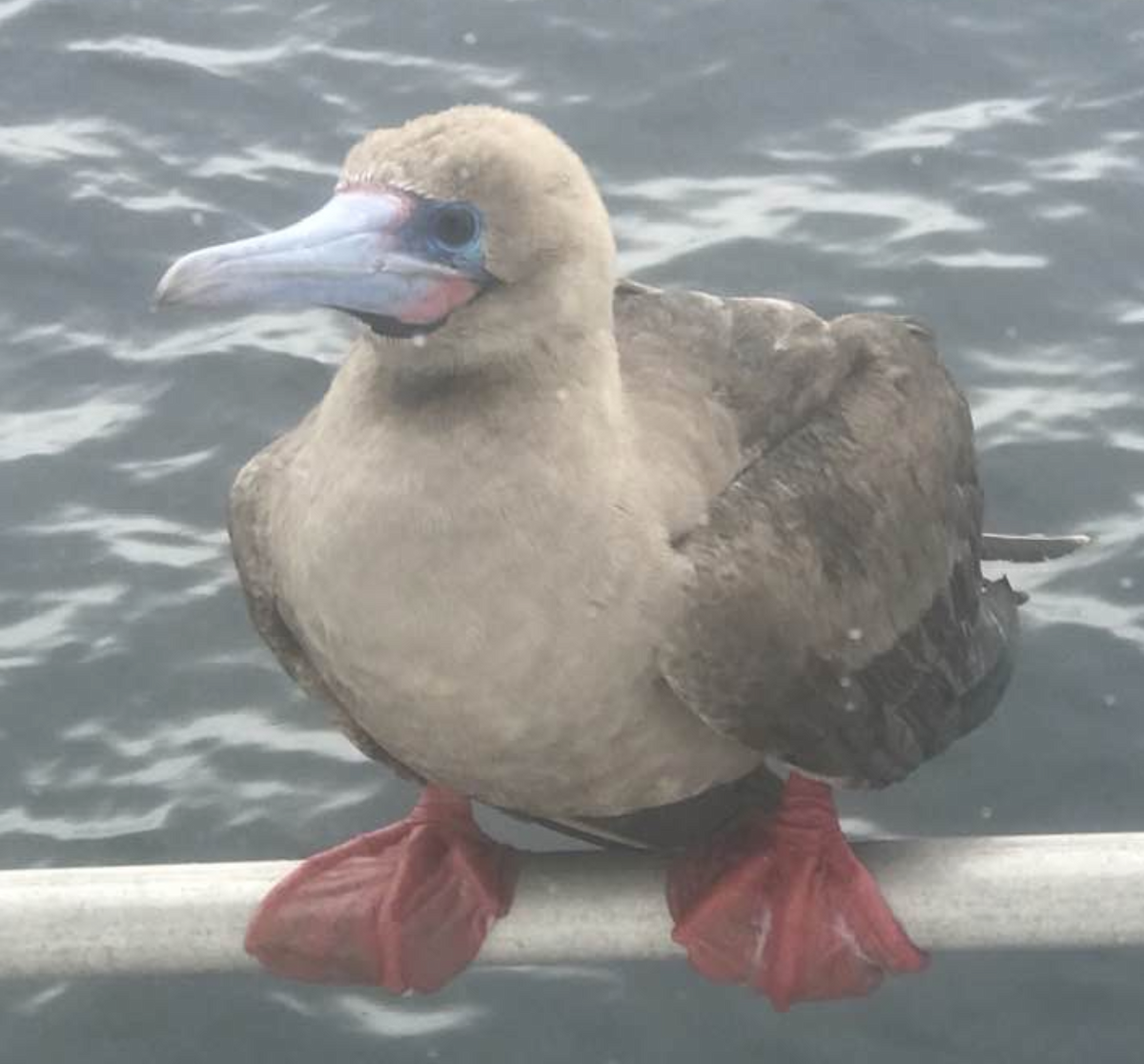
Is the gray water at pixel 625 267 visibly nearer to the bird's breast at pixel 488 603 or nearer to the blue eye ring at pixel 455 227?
the bird's breast at pixel 488 603

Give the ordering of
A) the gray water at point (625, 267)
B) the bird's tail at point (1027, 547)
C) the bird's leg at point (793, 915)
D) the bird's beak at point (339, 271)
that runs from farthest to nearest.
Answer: the gray water at point (625, 267), the bird's tail at point (1027, 547), the bird's leg at point (793, 915), the bird's beak at point (339, 271)

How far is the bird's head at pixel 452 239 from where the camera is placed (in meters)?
3.16

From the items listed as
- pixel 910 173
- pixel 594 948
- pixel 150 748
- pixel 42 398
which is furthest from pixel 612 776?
pixel 910 173

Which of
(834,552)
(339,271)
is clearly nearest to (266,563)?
(339,271)

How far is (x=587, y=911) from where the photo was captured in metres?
3.58

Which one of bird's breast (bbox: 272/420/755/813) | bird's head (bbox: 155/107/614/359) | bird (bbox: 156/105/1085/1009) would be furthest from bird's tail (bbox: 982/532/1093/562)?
bird's head (bbox: 155/107/614/359)

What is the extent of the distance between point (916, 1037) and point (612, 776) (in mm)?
1995

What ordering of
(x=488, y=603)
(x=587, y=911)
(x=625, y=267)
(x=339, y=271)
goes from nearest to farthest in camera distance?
(x=339, y=271) → (x=488, y=603) → (x=587, y=911) → (x=625, y=267)

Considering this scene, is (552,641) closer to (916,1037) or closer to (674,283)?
(916,1037)

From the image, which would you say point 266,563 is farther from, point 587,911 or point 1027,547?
point 1027,547

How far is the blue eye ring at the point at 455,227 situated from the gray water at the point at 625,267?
2552 mm

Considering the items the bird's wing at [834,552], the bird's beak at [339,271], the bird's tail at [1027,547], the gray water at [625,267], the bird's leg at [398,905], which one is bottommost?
the gray water at [625,267]

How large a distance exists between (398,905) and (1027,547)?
1.50 meters

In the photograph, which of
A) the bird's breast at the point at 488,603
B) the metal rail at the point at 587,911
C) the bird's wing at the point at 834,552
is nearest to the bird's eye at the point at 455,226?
the bird's breast at the point at 488,603
